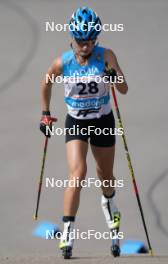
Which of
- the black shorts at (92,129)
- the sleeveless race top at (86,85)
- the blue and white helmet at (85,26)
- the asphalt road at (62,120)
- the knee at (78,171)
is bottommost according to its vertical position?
the knee at (78,171)

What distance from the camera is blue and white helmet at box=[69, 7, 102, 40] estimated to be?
6207mm

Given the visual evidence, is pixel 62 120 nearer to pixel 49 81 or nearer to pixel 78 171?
pixel 49 81

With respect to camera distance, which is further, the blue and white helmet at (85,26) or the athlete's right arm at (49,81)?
the athlete's right arm at (49,81)

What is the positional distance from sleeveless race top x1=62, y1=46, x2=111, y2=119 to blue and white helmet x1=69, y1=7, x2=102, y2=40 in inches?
5.4

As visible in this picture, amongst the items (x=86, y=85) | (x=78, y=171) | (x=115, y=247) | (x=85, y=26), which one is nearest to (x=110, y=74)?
(x=86, y=85)

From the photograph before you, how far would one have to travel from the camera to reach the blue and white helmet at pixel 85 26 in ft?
20.4

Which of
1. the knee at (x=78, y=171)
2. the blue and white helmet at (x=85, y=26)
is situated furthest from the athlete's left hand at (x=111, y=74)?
the knee at (x=78, y=171)

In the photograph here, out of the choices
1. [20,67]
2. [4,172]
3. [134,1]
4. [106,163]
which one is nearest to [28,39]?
[20,67]

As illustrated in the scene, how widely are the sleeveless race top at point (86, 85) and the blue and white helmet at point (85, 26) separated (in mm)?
137

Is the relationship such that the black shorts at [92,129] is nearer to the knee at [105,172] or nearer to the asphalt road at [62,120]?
the knee at [105,172]

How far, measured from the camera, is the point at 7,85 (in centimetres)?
1121

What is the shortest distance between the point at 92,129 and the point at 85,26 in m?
0.69

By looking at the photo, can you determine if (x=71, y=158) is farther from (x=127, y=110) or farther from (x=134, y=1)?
(x=134, y=1)

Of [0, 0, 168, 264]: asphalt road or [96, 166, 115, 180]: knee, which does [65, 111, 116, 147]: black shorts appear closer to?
[96, 166, 115, 180]: knee
